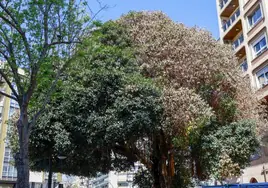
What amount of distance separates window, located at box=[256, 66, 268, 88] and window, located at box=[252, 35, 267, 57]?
1.56 meters

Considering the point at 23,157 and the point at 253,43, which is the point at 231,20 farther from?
the point at 23,157

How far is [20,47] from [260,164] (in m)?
20.1

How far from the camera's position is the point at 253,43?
87.6ft

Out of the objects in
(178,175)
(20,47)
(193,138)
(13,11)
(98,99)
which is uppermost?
(13,11)

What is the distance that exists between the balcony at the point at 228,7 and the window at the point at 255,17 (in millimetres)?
4312

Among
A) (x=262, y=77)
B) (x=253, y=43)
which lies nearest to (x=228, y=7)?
(x=253, y=43)

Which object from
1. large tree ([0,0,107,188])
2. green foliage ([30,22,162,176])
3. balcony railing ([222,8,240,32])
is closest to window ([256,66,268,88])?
balcony railing ([222,8,240,32])

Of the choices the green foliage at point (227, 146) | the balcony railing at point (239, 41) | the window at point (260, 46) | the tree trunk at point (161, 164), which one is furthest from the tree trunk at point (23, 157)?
the balcony railing at point (239, 41)

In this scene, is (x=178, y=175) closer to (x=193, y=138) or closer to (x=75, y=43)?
(x=193, y=138)

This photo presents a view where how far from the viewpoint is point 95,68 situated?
48.5 feet

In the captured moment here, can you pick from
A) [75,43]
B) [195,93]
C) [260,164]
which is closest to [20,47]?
[75,43]

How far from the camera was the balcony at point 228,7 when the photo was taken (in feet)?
103

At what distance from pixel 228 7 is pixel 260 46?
336 inches

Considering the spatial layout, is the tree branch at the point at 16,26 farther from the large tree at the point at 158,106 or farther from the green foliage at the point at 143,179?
the green foliage at the point at 143,179
